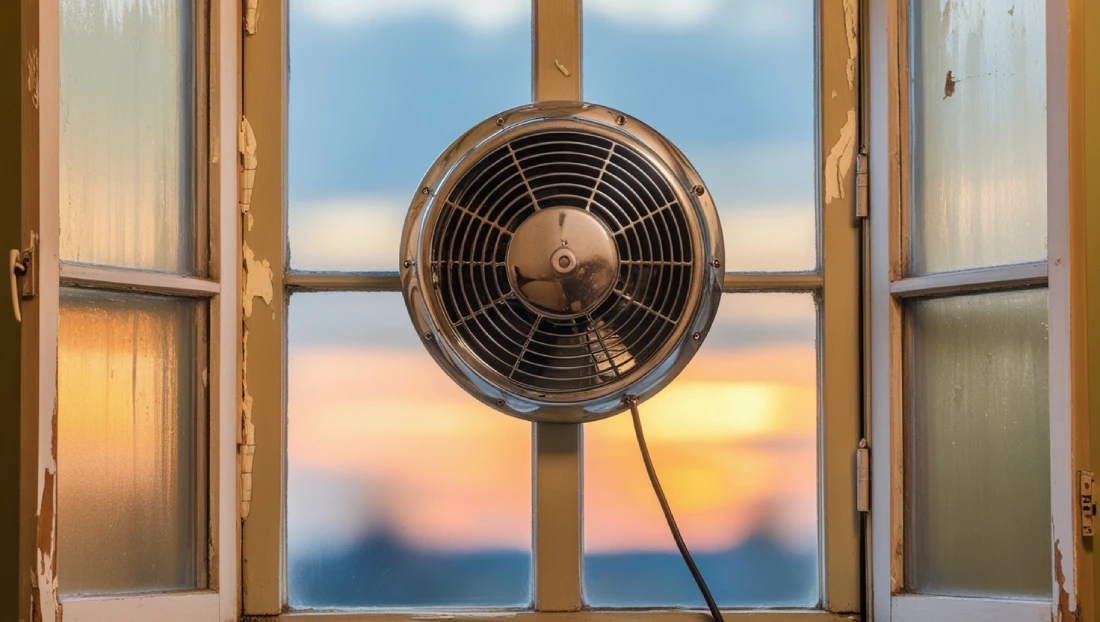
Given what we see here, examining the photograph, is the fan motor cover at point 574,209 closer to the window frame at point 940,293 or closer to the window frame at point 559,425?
the window frame at point 559,425

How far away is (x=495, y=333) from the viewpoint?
5.30 ft

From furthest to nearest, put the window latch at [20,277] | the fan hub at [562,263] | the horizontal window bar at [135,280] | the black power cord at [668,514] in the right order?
the black power cord at [668,514], the fan hub at [562,263], the horizontal window bar at [135,280], the window latch at [20,277]

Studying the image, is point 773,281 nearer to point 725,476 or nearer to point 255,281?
point 725,476

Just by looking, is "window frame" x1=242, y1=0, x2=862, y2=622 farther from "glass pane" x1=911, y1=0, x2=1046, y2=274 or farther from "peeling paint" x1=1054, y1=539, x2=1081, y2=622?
"peeling paint" x1=1054, y1=539, x2=1081, y2=622

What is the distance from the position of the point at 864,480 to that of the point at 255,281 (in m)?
1.10

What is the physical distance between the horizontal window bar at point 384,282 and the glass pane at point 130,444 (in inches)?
7.7

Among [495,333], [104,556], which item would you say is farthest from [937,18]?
[104,556]

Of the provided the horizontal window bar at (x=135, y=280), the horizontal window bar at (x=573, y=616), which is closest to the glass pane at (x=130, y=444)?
the horizontal window bar at (x=135, y=280)

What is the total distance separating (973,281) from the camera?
1.51m

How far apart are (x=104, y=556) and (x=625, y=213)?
94cm

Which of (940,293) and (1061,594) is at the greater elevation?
(940,293)

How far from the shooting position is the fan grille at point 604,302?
5.21 feet

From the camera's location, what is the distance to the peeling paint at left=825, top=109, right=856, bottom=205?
1.72 meters

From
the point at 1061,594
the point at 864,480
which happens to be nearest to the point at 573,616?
the point at 864,480
